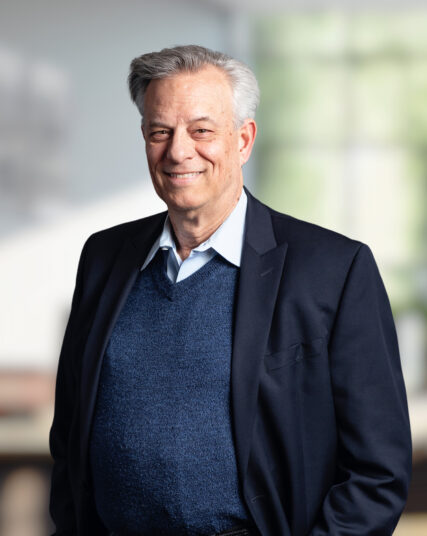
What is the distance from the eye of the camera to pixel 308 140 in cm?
666

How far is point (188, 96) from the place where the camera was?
1475 mm

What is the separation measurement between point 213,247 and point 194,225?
67 mm

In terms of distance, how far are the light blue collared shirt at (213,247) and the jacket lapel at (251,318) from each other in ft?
0.09

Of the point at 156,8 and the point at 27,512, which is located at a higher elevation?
the point at 156,8

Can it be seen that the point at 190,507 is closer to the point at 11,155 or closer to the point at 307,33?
the point at 11,155

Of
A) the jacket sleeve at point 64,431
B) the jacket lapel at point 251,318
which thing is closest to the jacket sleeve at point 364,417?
the jacket lapel at point 251,318

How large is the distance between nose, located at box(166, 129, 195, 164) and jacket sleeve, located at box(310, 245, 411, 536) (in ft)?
1.21

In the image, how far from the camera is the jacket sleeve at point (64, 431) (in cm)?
171

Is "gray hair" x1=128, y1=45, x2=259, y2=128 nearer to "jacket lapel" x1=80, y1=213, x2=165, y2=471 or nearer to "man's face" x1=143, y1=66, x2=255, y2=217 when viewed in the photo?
"man's face" x1=143, y1=66, x2=255, y2=217

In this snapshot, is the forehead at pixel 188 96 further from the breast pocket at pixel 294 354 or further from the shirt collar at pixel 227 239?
the breast pocket at pixel 294 354

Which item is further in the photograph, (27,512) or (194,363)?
(27,512)

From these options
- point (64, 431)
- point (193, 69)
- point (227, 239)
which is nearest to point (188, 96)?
point (193, 69)

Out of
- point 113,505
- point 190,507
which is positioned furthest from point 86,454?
point 190,507

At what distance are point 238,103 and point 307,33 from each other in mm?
5339
